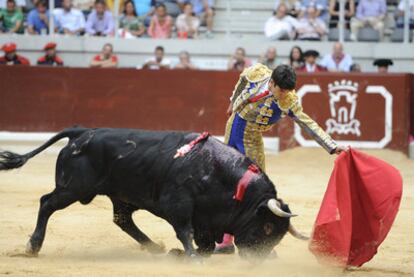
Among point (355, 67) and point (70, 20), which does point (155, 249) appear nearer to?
point (355, 67)

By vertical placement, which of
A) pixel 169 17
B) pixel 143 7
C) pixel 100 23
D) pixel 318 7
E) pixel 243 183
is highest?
pixel 318 7

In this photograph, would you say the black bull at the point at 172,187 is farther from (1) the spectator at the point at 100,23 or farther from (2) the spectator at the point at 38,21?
(2) the spectator at the point at 38,21

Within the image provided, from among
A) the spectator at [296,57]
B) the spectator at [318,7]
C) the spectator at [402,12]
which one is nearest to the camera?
the spectator at [296,57]

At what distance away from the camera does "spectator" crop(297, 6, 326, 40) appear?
13.6 metres

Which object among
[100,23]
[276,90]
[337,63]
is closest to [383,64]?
[337,63]

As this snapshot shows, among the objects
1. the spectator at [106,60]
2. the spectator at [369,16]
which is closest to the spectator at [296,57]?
the spectator at [369,16]

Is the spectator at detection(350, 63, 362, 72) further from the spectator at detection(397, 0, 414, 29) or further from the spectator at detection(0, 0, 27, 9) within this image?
the spectator at detection(0, 0, 27, 9)

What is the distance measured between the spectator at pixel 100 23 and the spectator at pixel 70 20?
11 cm

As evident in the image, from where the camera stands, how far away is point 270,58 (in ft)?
41.8

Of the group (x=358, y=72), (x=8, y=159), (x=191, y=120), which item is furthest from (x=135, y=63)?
(x=8, y=159)

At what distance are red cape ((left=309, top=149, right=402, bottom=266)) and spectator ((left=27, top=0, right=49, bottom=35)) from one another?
9029 millimetres

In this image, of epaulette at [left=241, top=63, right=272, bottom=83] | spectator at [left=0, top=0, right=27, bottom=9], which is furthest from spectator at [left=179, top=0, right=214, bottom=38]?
epaulette at [left=241, top=63, right=272, bottom=83]

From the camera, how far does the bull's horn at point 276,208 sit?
210 inches

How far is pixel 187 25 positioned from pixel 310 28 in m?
1.78
